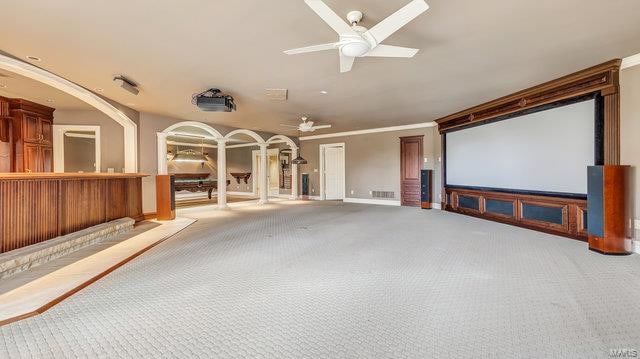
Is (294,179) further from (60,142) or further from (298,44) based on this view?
(298,44)

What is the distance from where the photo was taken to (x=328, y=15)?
217cm

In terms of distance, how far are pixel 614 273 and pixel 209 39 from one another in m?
5.17

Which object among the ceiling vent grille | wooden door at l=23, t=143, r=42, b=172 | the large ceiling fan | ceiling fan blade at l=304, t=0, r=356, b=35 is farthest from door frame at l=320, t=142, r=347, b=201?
ceiling fan blade at l=304, t=0, r=356, b=35

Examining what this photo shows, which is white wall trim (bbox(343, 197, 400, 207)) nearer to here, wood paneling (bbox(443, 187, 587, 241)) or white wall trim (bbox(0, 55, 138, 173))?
wood paneling (bbox(443, 187, 587, 241))

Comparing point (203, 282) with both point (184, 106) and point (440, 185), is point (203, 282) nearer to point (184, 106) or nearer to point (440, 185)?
point (184, 106)

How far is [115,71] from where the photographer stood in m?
4.13

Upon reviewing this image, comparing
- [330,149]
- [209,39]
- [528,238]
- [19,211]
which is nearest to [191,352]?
[209,39]

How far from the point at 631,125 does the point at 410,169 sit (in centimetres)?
531

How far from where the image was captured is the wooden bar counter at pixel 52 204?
329 centimetres

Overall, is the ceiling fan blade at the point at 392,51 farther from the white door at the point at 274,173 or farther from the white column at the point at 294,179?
the white door at the point at 274,173

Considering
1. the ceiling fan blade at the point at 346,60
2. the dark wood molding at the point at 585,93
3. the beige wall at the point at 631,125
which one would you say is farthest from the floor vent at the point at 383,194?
the ceiling fan blade at the point at 346,60

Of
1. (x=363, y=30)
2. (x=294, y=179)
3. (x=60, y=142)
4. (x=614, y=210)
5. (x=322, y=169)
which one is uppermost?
(x=363, y=30)

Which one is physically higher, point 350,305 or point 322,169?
point 322,169

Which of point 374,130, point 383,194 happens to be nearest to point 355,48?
point 374,130
